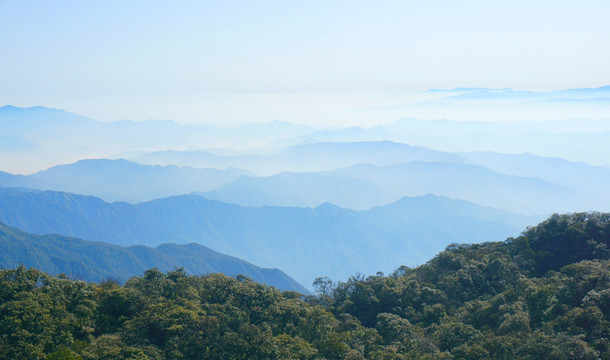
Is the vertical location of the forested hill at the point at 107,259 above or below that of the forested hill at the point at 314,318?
below

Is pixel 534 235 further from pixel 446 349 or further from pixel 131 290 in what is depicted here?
pixel 131 290

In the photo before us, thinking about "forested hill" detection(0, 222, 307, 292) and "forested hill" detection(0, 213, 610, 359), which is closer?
"forested hill" detection(0, 213, 610, 359)

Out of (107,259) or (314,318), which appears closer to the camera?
(314,318)

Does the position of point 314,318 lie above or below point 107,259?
above

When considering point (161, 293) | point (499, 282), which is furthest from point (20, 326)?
point (499, 282)

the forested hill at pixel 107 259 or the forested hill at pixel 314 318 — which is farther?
the forested hill at pixel 107 259
